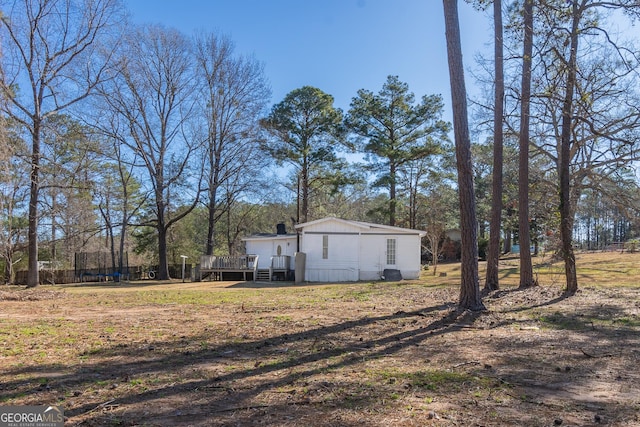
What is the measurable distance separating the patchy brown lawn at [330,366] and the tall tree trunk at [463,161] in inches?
26.3

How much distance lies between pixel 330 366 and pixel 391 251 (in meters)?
16.0

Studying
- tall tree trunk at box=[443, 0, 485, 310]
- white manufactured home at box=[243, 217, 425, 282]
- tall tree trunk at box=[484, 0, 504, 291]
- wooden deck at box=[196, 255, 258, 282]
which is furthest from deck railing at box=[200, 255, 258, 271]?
tall tree trunk at box=[443, 0, 485, 310]

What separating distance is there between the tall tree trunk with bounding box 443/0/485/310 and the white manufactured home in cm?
1142

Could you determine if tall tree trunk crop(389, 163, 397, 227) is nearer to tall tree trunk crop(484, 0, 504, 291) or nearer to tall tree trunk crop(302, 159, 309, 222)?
tall tree trunk crop(302, 159, 309, 222)

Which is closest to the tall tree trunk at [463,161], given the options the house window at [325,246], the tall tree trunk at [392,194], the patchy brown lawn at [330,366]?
the patchy brown lawn at [330,366]

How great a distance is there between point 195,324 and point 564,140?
32.0 feet

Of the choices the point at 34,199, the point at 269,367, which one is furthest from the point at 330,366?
the point at 34,199

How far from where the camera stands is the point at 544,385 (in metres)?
3.96

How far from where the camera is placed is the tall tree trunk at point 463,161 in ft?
26.6

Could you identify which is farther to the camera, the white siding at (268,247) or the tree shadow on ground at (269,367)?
the white siding at (268,247)

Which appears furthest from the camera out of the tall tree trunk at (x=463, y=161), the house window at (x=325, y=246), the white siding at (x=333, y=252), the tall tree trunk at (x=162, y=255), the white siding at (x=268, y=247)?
the tall tree trunk at (x=162, y=255)

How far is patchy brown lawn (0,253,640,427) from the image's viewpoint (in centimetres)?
324

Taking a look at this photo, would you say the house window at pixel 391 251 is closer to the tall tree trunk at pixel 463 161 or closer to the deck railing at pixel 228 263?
the deck railing at pixel 228 263

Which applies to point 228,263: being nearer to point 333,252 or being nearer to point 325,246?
point 325,246
